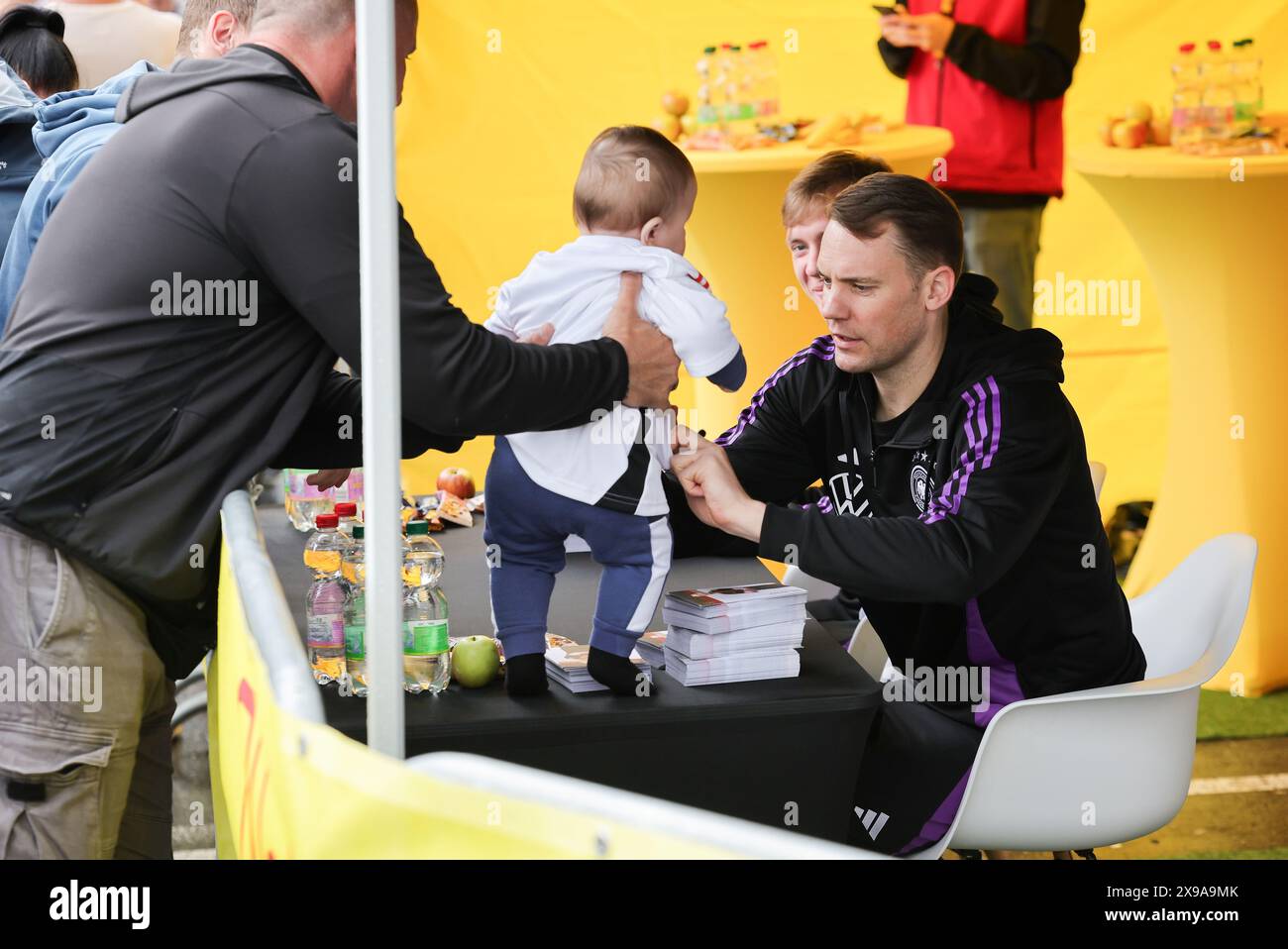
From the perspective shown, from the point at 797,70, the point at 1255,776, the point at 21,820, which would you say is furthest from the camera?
the point at 797,70

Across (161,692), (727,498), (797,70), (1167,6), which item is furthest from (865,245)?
(1167,6)

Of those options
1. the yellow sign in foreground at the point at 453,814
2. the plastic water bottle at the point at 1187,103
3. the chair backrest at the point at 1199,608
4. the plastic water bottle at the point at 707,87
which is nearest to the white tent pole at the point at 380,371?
the yellow sign in foreground at the point at 453,814

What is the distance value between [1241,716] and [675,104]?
2.92 m

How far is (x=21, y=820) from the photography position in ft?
6.58

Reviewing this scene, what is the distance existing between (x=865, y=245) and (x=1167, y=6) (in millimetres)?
3886

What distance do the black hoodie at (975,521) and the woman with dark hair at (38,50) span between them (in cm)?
214

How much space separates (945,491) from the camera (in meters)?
2.28

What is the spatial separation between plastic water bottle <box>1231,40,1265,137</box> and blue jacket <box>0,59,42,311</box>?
3412mm

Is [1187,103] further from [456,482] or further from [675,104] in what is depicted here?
[456,482]

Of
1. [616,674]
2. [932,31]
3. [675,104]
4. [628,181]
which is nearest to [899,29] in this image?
[932,31]

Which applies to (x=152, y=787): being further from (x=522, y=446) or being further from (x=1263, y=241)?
(x=1263, y=241)

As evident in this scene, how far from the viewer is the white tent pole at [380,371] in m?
1.36

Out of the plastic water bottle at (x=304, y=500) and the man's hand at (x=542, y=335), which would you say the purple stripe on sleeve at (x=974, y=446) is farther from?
the plastic water bottle at (x=304, y=500)

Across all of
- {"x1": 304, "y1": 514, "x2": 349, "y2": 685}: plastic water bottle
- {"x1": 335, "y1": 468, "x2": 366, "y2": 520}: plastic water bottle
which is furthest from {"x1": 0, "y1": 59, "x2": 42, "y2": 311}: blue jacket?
{"x1": 304, "y1": 514, "x2": 349, "y2": 685}: plastic water bottle
